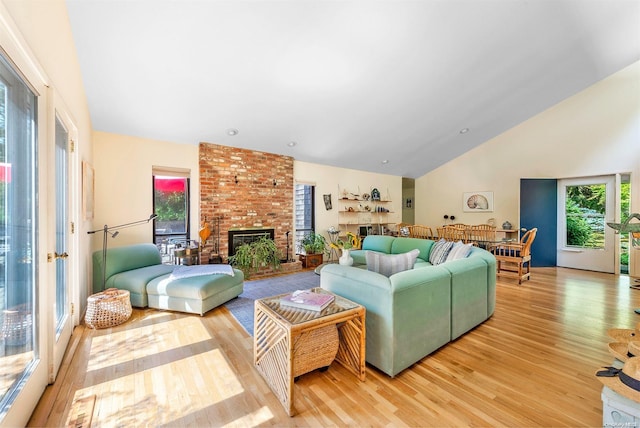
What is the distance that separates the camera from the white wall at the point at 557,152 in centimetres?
511

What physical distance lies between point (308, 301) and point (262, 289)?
2.44m

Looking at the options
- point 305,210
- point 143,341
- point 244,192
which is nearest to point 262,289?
point 143,341

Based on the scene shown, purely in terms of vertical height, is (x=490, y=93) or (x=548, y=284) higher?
(x=490, y=93)

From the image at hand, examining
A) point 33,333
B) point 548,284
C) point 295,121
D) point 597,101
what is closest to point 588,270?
point 548,284

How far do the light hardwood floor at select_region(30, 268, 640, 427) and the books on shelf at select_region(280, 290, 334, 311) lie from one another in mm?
554

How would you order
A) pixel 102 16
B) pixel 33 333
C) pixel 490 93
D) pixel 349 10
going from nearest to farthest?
pixel 33 333
pixel 102 16
pixel 349 10
pixel 490 93

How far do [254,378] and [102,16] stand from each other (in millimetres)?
3435

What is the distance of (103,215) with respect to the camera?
4070mm

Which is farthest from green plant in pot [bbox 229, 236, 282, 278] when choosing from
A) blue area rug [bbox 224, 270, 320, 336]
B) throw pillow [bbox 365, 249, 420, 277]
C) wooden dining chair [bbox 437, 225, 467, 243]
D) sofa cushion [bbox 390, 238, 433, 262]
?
wooden dining chair [bbox 437, 225, 467, 243]

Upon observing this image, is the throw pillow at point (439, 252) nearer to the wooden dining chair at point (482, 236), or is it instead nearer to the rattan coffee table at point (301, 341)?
the wooden dining chair at point (482, 236)

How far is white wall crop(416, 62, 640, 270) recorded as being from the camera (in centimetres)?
511

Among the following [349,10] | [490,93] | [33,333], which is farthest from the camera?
[490,93]

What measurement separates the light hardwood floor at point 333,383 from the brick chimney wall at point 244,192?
233cm

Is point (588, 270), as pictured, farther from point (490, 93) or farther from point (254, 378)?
point (254, 378)
